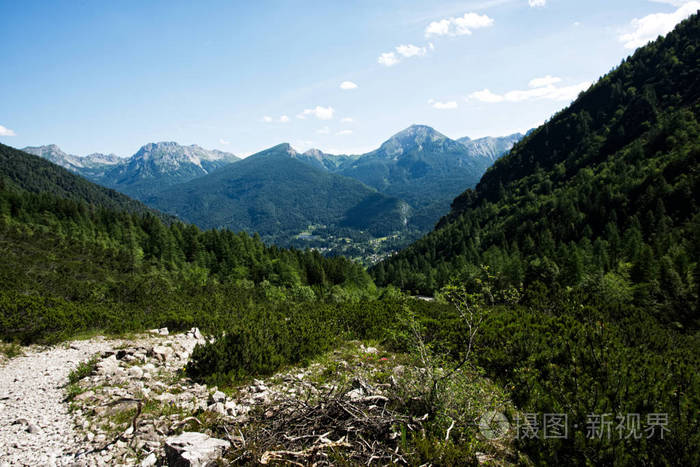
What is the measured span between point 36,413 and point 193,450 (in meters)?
4.80

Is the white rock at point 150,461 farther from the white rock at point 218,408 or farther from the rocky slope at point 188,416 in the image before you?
the white rock at point 218,408

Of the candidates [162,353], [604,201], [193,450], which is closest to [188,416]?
[193,450]

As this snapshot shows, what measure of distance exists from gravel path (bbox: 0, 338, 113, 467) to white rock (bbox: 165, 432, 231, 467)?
2.12m

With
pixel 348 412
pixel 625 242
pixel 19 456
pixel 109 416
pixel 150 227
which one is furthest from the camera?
pixel 150 227

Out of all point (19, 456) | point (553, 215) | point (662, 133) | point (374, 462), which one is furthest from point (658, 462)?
point (662, 133)

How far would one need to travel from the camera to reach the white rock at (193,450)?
4.83m

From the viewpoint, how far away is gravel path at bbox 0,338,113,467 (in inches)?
219

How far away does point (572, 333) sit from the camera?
35.1 feet

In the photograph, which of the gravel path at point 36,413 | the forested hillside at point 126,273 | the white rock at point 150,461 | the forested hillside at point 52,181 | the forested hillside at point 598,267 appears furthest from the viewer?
the forested hillside at point 52,181

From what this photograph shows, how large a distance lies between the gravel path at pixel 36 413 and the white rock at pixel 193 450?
2.12m

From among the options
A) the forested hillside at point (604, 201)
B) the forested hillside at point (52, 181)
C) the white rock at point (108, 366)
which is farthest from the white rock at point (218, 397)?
the forested hillside at point (52, 181)

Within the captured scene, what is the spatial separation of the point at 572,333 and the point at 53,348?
63.3 feet

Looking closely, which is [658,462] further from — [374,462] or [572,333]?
[572,333]

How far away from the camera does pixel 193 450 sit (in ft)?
16.6
